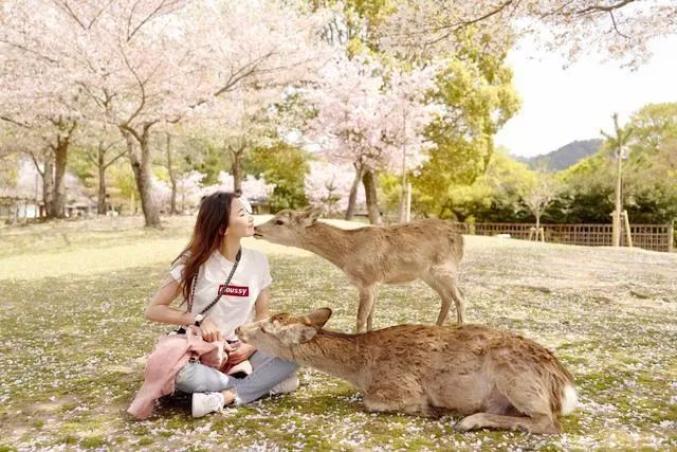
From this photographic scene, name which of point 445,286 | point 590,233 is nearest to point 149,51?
point 445,286

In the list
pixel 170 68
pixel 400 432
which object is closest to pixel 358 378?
pixel 400 432

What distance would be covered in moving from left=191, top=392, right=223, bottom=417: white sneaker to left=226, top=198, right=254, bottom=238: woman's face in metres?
1.04

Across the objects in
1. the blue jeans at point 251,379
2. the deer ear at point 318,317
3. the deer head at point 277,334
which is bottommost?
the blue jeans at point 251,379

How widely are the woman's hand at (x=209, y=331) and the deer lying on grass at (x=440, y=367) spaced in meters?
0.15

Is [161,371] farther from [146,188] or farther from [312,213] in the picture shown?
[146,188]

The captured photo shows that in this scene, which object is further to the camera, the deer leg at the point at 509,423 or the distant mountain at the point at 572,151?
the distant mountain at the point at 572,151

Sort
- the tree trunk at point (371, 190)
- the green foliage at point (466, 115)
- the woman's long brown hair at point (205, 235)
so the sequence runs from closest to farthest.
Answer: the woman's long brown hair at point (205, 235)
the tree trunk at point (371, 190)
the green foliage at point (466, 115)

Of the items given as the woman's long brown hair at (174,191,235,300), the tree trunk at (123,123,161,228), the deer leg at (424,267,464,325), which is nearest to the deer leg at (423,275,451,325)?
the deer leg at (424,267,464,325)

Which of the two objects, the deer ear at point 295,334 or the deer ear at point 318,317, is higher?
the deer ear at point 318,317

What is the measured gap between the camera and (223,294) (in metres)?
3.88

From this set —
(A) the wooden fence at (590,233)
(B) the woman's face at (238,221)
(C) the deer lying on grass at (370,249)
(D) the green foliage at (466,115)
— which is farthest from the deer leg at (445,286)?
(D) the green foliage at (466,115)

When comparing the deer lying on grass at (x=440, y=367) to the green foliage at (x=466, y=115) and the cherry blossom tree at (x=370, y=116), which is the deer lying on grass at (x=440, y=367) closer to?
the cherry blossom tree at (x=370, y=116)

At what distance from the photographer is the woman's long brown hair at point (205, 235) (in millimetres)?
3803

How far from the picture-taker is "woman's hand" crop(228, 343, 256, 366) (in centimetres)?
391
